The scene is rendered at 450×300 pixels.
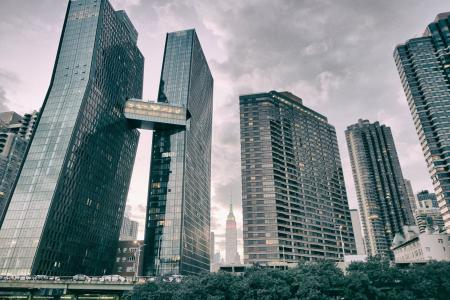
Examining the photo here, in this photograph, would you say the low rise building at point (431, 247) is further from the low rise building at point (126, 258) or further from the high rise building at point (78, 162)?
the high rise building at point (78, 162)

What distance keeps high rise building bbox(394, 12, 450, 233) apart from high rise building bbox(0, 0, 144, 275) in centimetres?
16097

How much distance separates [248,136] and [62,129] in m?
107

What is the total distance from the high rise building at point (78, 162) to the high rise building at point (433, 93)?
16097cm

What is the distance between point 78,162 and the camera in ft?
431

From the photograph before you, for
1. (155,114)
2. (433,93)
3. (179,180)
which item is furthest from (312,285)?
(433,93)

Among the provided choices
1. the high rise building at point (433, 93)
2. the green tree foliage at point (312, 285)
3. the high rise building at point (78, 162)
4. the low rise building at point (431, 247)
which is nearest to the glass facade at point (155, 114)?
the high rise building at point (78, 162)

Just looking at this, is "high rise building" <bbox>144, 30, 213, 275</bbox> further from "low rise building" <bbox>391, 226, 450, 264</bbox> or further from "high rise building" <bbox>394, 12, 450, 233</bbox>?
"high rise building" <bbox>394, 12, 450, 233</bbox>

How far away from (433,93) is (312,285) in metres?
147

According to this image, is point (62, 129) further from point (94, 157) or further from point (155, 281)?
point (155, 281)

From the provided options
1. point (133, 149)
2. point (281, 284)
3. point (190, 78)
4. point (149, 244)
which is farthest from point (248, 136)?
point (281, 284)

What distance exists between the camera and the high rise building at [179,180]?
143 meters

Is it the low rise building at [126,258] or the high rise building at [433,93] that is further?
the low rise building at [126,258]

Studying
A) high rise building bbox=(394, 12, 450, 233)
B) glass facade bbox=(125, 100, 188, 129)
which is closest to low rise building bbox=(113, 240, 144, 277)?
glass facade bbox=(125, 100, 188, 129)

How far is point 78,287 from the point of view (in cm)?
7819
